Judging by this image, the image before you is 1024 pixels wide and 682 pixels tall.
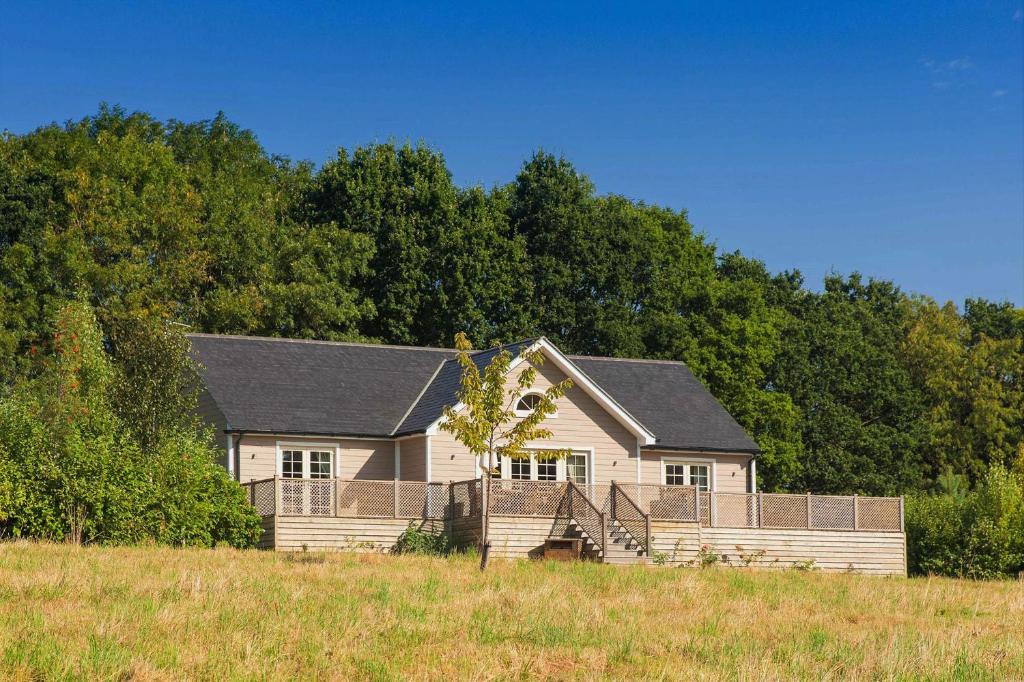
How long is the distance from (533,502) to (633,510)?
2.42m

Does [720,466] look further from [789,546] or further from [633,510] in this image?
[633,510]

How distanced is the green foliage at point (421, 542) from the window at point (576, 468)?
5.16m

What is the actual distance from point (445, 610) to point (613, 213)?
41143 mm

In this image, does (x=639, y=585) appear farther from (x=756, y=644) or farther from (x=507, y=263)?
(x=507, y=263)

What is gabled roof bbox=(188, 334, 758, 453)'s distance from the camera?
37938mm

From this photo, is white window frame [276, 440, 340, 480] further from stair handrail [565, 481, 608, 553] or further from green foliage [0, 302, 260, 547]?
stair handrail [565, 481, 608, 553]

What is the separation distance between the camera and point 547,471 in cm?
3903

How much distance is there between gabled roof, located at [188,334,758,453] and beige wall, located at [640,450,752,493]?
52 cm

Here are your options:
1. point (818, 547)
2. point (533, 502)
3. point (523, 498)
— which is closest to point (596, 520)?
point (533, 502)

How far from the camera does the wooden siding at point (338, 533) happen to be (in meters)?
33.5

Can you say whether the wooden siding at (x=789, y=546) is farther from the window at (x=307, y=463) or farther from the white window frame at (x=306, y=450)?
the window at (x=307, y=463)

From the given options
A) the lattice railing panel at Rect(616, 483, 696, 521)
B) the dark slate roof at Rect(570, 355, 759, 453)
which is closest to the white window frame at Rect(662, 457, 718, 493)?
the dark slate roof at Rect(570, 355, 759, 453)

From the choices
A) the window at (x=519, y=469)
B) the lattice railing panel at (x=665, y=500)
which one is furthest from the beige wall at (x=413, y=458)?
the lattice railing panel at (x=665, y=500)

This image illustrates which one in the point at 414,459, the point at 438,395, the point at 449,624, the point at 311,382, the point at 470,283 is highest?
the point at 470,283
